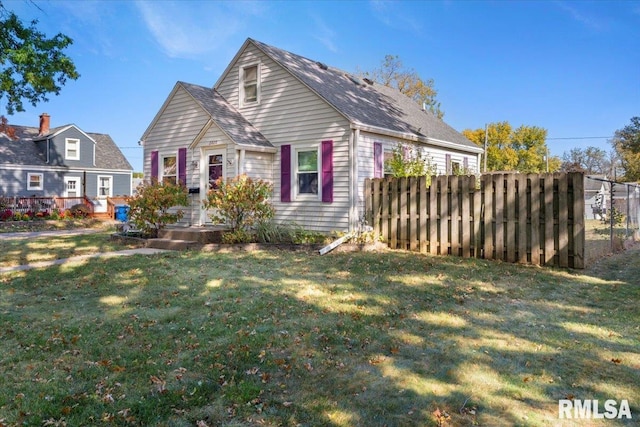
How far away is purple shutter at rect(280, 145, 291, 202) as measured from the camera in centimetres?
1260

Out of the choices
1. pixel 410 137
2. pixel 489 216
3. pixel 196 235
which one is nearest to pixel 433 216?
pixel 489 216

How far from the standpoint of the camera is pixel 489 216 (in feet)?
27.6

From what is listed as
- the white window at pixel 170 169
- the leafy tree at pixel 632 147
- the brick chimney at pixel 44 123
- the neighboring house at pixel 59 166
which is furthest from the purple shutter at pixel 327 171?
the leafy tree at pixel 632 147

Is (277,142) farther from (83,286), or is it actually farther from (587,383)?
(587,383)

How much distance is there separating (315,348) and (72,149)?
99.7ft

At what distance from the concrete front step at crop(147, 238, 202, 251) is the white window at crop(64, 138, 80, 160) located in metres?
21.8

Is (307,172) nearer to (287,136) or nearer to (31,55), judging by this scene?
(287,136)

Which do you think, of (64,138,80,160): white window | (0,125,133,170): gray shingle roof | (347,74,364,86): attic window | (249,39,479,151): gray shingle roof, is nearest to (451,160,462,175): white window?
(249,39,479,151): gray shingle roof

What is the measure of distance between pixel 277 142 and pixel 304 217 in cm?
256

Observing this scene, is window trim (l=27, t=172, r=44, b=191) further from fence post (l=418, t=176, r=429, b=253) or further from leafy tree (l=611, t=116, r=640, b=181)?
leafy tree (l=611, t=116, r=640, b=181)

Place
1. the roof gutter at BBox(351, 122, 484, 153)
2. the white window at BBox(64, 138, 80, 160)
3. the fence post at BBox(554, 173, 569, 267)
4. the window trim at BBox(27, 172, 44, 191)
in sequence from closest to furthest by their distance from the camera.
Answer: the fence post at BBox(554, 173, 569, 267)
the roof gutter at BBox(351, 122, 484, 153)
the window trim at BBox(27, 172, 44, 191)
the white window at BBox(64, 138, 80, 160)

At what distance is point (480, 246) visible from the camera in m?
8.56

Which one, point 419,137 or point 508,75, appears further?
point 508,75

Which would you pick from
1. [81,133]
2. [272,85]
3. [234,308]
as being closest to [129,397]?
[234,308]
